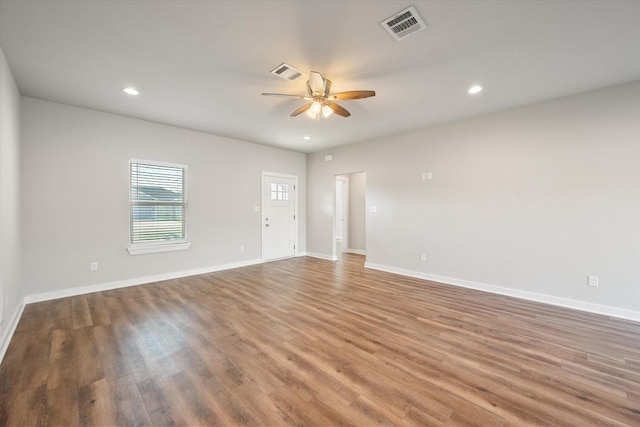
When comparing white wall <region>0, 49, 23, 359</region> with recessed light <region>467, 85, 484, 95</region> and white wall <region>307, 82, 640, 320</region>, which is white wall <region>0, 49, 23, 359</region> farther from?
white wall <region>307, 82, 640, 320</region>

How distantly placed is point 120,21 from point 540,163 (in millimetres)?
5074

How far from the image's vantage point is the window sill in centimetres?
427

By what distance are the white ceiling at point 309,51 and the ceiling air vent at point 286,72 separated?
2.6 inches

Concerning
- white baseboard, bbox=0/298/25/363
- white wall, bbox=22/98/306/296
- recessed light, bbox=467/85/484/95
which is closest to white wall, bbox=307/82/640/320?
recessed light, bbox=467/85/484/95

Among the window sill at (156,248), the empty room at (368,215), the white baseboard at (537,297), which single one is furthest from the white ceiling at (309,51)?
the white baseboard at (537,297)

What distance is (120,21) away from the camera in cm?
207

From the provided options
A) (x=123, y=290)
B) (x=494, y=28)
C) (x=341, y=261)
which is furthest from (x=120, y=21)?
(x=341, y=261)

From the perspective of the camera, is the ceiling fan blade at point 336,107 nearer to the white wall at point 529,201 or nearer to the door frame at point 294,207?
the white wall at point 529,201

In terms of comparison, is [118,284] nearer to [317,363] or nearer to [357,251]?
[317,363]

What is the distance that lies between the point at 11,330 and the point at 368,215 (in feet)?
17.7

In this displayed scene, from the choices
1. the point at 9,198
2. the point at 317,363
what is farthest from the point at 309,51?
the point at 9,198

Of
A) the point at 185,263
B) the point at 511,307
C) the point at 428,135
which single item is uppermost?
the point at 428,135

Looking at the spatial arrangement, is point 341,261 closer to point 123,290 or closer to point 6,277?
point 123,290

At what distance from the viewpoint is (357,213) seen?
774cm
